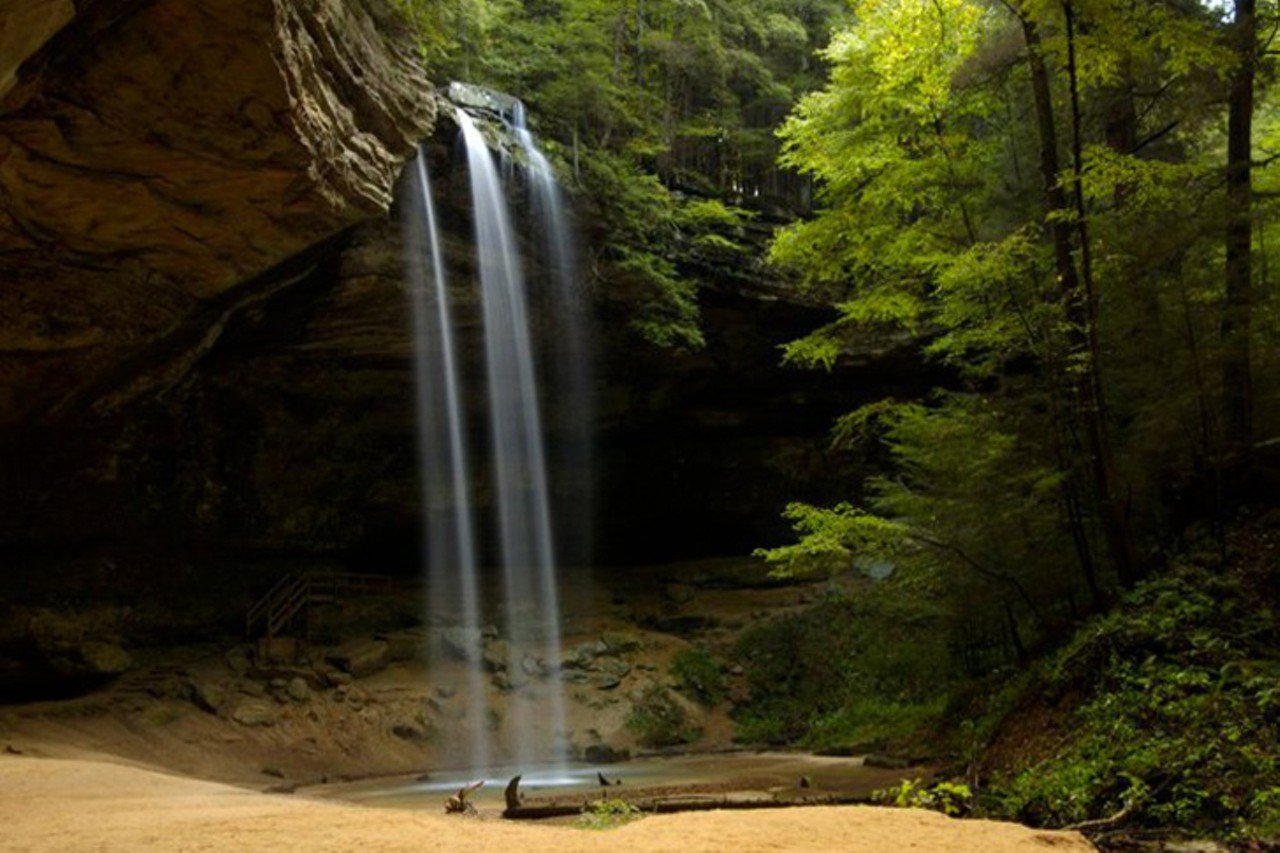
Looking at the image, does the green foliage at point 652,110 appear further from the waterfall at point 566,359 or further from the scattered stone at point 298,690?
the scattered stone at point 298,690

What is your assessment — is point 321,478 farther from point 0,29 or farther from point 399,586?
point 0,29

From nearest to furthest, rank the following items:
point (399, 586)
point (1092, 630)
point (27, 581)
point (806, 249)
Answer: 1. point (1092, 630)
2. point (806, 249)
3. point (27, 581)
4. point (399, 586)

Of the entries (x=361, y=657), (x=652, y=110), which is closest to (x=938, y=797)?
(x=361, y=657)

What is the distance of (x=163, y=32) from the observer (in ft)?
31.8

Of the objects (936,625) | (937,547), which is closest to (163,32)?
(937,547)

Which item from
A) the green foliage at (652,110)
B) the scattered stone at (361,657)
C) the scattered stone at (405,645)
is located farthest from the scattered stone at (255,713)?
the green foliage at (652,110)

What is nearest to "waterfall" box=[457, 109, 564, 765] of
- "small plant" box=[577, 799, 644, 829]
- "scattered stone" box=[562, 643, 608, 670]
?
"scattered stone" box=[562, 643, 608, 670]

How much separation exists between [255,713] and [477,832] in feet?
39.0

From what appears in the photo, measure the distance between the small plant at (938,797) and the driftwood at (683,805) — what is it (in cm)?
52

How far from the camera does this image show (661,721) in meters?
18.2

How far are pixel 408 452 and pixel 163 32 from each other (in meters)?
13.3

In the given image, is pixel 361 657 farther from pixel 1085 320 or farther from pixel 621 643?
pixel 1085 320

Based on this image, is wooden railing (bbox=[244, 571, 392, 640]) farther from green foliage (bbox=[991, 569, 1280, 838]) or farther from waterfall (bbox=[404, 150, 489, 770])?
green foliage (bbox=[991, 569, 1280, 838])

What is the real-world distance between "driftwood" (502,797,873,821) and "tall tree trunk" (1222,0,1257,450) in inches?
232
